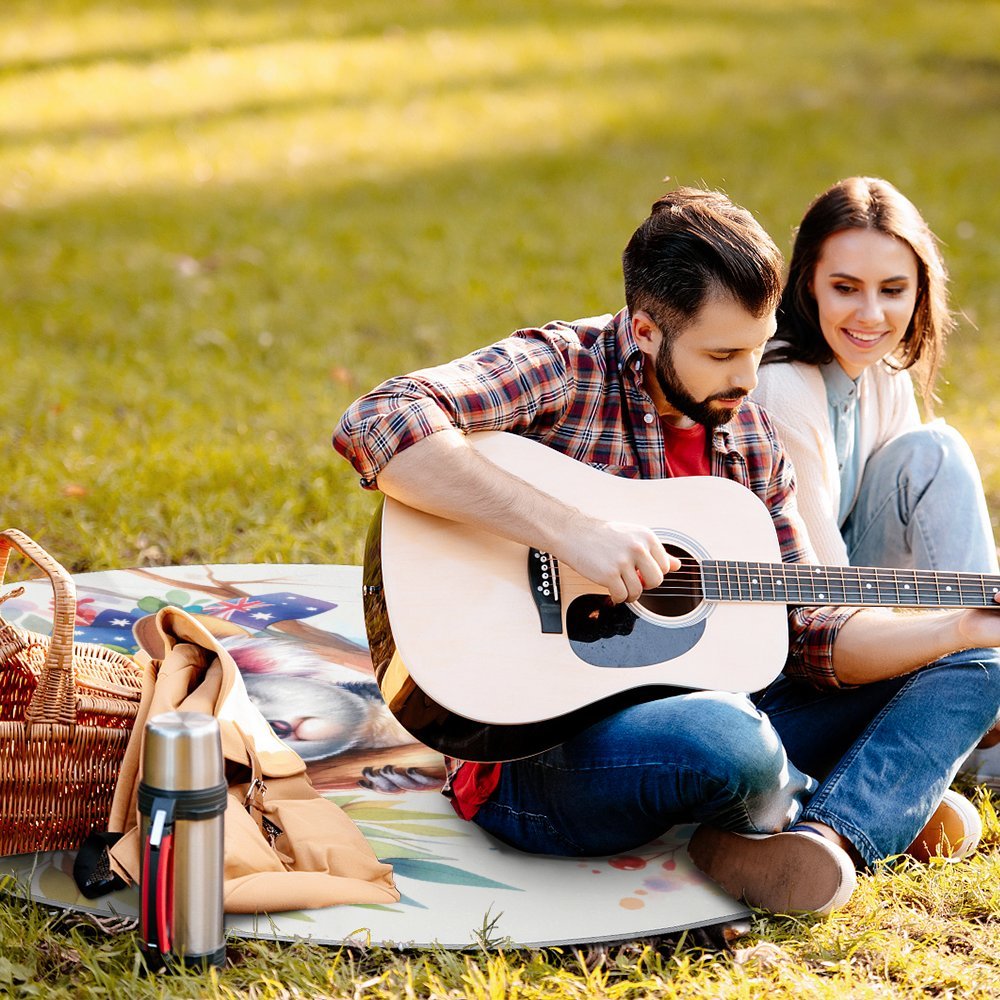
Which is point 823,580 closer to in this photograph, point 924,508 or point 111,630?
point 924,508

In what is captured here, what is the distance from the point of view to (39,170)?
26.7 feet

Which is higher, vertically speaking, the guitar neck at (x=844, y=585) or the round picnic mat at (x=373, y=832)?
the guitar neck at (x=844, y=585)

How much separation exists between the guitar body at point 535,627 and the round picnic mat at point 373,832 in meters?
0.30

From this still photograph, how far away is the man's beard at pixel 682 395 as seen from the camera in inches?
110

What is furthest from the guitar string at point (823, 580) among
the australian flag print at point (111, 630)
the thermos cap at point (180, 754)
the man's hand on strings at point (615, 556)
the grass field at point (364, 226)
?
the australian flag print at point (111, 630)

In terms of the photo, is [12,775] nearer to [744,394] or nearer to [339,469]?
[744,394]

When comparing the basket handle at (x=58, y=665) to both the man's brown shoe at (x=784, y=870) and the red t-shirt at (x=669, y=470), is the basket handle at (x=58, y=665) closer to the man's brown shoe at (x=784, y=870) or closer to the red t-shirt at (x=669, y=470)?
the red t-shirt at (x=669, y=470)

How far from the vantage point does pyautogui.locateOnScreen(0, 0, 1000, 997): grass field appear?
2561 mm

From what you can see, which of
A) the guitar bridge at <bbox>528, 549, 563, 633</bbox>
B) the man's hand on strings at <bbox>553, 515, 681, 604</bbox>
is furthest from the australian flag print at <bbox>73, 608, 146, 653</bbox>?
the man's hand on strings at <bbox>553, 515, 681, 604</bbox>

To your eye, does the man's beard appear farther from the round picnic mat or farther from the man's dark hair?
the round picnic mat

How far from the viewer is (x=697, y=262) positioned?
2717 millimetres

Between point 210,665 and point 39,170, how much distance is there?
20.1 ft

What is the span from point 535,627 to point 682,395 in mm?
583

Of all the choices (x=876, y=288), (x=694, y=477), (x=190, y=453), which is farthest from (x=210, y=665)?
(x=190, y=453)
